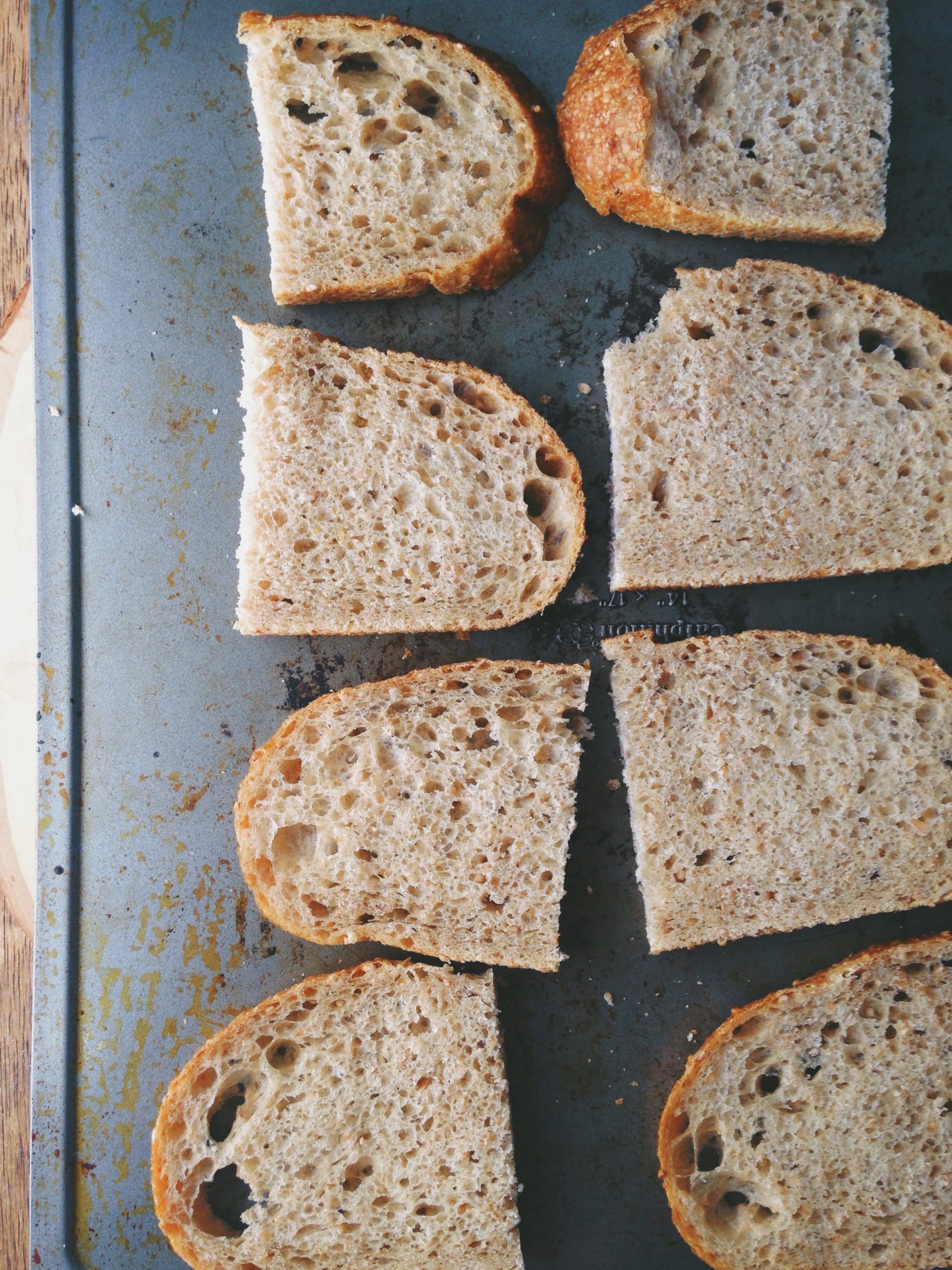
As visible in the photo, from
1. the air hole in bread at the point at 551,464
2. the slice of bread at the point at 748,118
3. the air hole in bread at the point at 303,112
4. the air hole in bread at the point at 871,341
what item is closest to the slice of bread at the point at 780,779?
the air hole in bread at the point at 551,464

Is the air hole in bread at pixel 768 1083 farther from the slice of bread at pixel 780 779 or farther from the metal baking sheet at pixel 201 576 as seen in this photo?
the slice of bread at pixel 780 779

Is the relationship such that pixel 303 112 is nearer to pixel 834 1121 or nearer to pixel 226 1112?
pixel 226 1112

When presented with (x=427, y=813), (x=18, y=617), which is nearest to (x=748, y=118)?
(x=427, y=813)

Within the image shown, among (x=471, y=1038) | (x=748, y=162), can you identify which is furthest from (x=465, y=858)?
(x=748, y=162)

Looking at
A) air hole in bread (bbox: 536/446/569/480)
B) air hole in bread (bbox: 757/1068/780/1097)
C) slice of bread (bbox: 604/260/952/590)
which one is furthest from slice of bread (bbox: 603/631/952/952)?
air hole in bread (bbox: 536/446/569/480)

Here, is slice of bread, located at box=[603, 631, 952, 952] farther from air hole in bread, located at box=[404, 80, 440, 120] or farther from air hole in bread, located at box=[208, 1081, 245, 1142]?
air hole in bread, located at box=[404, 80, 440, 120]

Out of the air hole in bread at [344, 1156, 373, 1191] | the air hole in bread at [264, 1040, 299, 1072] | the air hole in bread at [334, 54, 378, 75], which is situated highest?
the air hole in bread at [334, 54, 378, 75]
